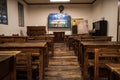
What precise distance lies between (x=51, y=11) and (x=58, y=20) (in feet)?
2.95

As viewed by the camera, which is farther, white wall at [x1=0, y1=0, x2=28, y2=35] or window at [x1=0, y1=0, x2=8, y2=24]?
white wall at [x1=0, y1=0, x2=28, y2=35]

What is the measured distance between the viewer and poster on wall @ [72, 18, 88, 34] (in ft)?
36.6

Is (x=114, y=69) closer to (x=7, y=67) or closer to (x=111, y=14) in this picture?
(x=7, y=67)

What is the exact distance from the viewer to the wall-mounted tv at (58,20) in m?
11.6

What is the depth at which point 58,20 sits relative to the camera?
11.6 metres

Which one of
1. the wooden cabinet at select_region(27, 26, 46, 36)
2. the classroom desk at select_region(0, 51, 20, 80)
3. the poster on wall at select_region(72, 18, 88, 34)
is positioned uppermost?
the poster on wall at select_region(72, 18, 88, 34)

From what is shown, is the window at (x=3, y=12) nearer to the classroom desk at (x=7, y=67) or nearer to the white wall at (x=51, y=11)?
the classroom desk at (x=7, y=67)

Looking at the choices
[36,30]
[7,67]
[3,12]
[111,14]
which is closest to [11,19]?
[3,12]

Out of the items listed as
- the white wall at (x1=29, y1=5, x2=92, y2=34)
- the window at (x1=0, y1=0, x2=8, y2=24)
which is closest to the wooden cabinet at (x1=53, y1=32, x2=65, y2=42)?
the white wall at (x1=29, y1=5, x2=92, y2=34)

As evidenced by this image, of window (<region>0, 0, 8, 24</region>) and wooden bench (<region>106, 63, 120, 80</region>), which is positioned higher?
window (<region>0, 0, 8, 24</region>)

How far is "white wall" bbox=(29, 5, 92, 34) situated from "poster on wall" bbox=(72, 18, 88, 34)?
426mm

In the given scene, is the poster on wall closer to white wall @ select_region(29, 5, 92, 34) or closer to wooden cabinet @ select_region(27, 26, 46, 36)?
white wall @ select_region(29, 5, 92, 34)

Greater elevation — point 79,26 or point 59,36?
point 79,26

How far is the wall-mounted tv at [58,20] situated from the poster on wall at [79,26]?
467 mm
